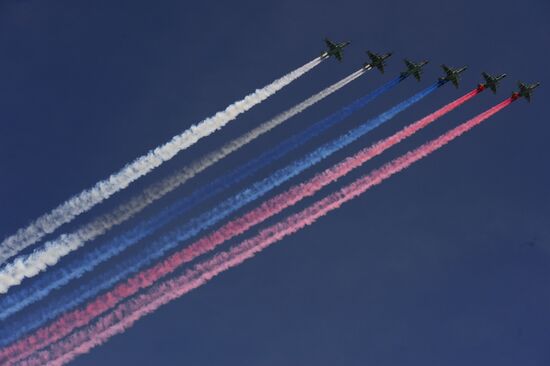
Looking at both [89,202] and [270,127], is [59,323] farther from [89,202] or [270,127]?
[270,127]

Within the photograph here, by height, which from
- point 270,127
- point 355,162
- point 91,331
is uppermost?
point 270,127

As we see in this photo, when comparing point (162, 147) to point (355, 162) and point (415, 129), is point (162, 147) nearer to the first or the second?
point (355, 162)

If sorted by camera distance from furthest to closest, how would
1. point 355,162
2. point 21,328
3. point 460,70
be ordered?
point 460,70, point 355,162, point 21,328

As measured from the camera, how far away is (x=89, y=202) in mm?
74188

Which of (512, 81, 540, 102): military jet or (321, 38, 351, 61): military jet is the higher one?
(321, 38, 351, 61): military jet

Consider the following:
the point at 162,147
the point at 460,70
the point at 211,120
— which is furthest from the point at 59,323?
the point at 460,70

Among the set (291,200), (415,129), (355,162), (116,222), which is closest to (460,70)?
(415,129)

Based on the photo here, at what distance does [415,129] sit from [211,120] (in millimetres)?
19206

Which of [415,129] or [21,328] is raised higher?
[415,129]

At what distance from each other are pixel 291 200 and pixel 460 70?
2473cm

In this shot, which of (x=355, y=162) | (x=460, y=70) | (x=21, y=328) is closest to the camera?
(x=21, y=328)

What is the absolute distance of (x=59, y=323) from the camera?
71.6 meters

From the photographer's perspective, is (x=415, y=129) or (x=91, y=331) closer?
(x=91, y=331)

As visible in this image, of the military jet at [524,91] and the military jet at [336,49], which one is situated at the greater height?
the military jet at [336,49]
